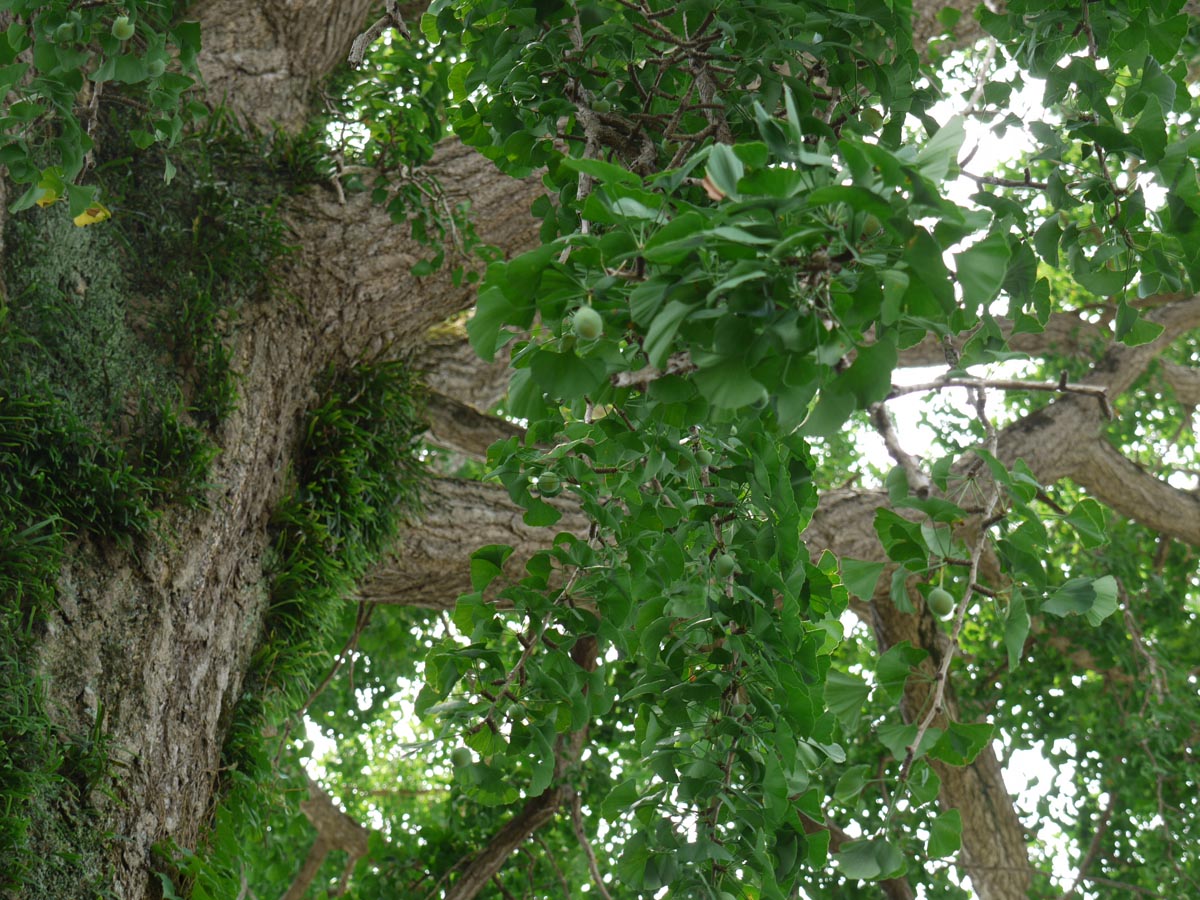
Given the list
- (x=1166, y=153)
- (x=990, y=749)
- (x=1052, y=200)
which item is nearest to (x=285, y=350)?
(x=1052, y=200)

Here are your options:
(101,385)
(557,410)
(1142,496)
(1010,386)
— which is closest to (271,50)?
(101,385)

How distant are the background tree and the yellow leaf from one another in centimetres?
1

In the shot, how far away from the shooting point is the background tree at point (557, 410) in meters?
0.82

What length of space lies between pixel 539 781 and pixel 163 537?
1099 mm

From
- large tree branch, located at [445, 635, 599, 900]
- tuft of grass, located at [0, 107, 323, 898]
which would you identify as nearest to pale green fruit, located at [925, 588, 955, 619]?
tuft of grass, located at [0, 107, 323, 898]

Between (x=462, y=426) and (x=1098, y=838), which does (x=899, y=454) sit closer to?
(x=462, y=426)

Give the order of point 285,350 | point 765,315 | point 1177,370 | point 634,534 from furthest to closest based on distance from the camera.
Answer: point 1177,370 → point 285,350 → point 634,534 → point 765,315

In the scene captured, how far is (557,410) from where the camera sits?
3.77ft

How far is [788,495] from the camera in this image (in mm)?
1180

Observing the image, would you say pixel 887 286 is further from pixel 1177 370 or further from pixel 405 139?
pixel 1177 370

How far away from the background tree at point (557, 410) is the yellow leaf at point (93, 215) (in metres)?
0.01

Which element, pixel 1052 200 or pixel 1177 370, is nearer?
pixel 1052 200

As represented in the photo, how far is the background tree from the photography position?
0.82m

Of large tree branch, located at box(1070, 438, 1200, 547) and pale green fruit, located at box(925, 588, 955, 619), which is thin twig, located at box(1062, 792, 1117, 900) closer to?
large tree branch, located at box(1070, 438, 1200, 547)
